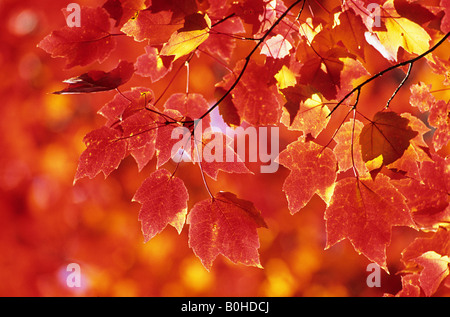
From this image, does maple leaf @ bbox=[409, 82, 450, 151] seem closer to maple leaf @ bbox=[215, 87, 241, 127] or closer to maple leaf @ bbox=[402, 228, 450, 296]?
maple leaf @ bbox=[402, 228, 450, 296]

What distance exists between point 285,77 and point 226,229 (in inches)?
15.6

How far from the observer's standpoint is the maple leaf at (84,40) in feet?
2.87

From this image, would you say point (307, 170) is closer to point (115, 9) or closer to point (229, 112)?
point (229, 112)

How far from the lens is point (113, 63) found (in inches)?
145

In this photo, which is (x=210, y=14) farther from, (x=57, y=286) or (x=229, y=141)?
(x=57, y=286)

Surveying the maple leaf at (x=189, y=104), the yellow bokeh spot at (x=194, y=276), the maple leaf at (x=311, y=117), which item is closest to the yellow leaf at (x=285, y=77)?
the maple leaf at (x=311, y=117)

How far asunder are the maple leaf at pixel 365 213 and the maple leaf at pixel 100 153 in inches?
19.2

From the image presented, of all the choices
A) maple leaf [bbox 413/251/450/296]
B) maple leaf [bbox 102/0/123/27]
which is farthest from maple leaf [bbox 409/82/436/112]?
maple leaf [bbox 102/0/123/27]

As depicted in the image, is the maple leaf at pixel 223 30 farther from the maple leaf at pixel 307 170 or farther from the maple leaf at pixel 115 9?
the maple leaf at pixel 307 170

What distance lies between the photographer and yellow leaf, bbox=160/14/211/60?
0.70 metres

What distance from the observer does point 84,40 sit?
91 centimetres

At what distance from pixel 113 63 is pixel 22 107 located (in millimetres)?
951

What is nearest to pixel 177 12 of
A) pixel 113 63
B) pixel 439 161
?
pixel 439 161
